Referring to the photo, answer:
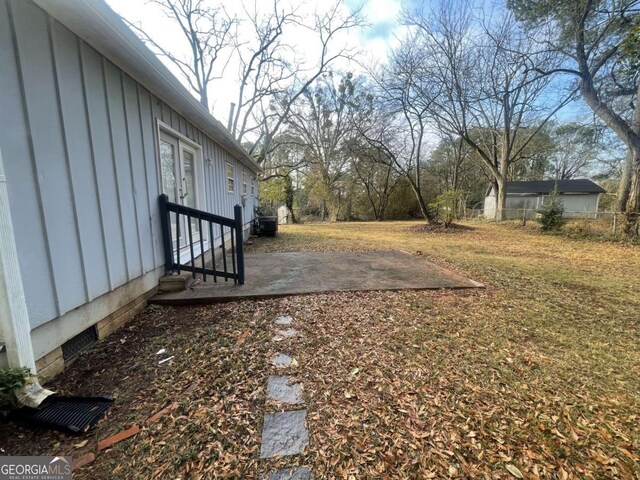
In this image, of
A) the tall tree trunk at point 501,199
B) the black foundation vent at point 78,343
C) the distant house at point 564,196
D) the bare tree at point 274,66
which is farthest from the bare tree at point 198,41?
the distant house at point 564,196

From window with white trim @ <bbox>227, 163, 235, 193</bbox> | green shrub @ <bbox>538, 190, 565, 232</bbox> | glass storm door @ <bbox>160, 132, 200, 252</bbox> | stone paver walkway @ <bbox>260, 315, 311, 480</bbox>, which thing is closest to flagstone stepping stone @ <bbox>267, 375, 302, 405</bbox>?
stone paver walkway @ <bbox>260, 315, 311, 480</bbox>

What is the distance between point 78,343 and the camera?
227 cm

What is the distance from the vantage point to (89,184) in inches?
92.8

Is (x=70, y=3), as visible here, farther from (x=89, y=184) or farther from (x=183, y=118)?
(x=183, y=118)

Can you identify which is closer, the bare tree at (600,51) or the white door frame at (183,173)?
the white door frame at (183,173)

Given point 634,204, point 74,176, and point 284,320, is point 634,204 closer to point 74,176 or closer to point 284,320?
point 284,320

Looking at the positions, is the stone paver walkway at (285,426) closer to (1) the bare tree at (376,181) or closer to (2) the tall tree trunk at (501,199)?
(2) the tall tree trunk at (501,199)

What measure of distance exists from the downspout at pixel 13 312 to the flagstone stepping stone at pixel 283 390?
4.52 feet

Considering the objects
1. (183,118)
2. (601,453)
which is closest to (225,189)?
(183,118)

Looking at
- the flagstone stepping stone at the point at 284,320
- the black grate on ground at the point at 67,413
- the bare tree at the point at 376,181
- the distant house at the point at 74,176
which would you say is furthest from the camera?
the bare tree at the point at 376,181

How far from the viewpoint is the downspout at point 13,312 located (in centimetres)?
156

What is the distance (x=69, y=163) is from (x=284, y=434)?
99.5 inches

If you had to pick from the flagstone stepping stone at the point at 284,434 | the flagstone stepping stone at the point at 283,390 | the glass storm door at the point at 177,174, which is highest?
the glass storm door at the point at 177,174

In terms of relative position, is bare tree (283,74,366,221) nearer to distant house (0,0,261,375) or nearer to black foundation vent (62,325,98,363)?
distant house (0,0,261,375)
